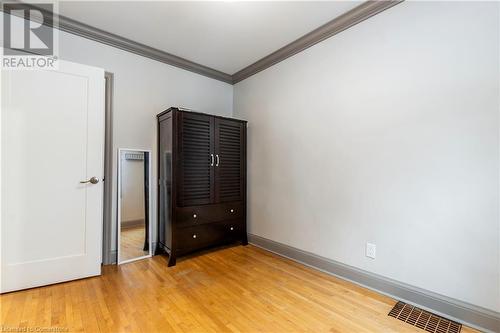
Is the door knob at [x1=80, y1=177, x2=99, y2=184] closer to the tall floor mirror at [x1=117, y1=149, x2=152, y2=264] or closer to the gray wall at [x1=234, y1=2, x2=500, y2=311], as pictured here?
the tall floor mirror at [x1=117, y1=149, x2=152, y2=264]

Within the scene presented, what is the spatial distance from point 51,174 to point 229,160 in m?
1.82

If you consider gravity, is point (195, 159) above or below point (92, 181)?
above

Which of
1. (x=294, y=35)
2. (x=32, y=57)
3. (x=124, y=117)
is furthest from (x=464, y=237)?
(x=32, y=57)

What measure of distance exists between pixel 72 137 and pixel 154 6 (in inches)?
56.5

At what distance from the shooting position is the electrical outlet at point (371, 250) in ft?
7.00

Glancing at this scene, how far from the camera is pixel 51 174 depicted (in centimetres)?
219

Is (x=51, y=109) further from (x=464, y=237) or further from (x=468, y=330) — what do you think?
(x=468, y=330)

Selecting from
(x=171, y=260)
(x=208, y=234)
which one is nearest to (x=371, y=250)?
(x=208, y=234)

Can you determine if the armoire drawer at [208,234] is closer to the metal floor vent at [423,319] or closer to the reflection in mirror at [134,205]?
the reflection in mirror at [134,205]

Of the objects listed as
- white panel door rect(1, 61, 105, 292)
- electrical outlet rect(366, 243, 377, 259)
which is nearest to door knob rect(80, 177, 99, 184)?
white panel door rect(1, 61, 105, 292)

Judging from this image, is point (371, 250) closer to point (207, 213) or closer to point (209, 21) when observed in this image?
point (207, 213)

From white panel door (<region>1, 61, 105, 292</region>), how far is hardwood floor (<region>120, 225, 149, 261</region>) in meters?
0.35
